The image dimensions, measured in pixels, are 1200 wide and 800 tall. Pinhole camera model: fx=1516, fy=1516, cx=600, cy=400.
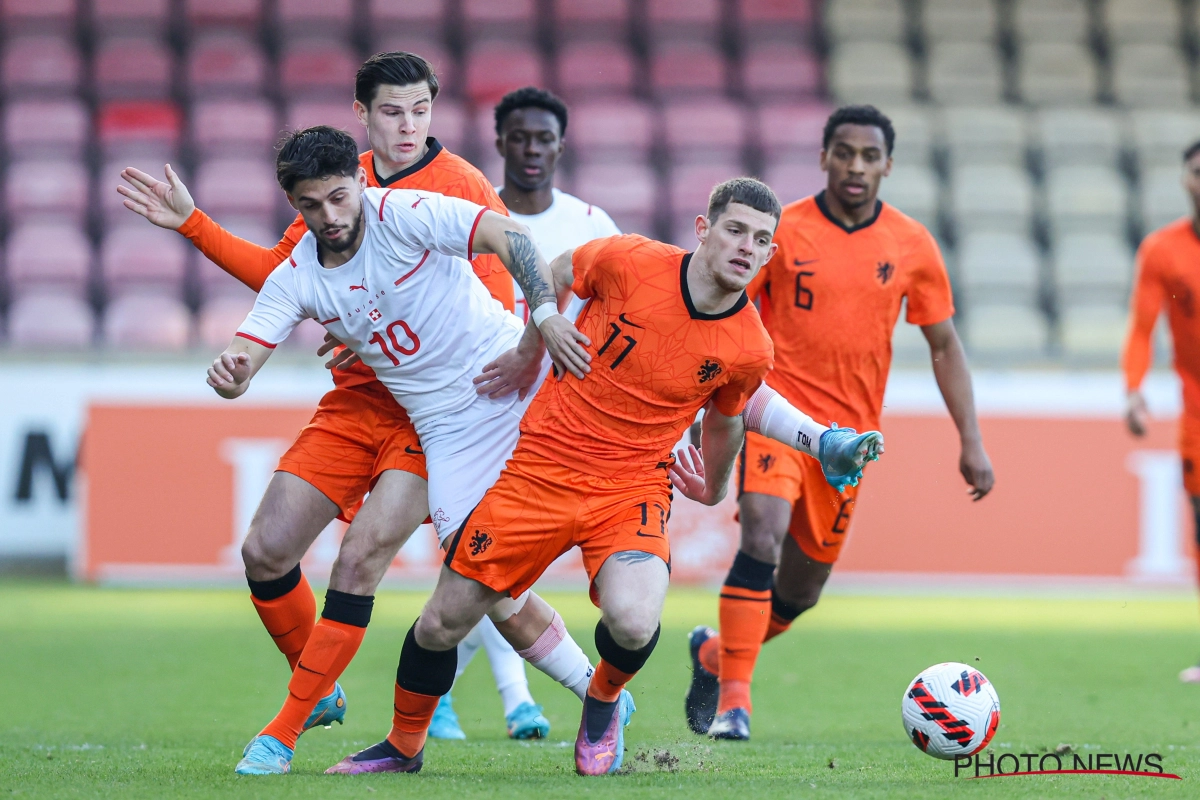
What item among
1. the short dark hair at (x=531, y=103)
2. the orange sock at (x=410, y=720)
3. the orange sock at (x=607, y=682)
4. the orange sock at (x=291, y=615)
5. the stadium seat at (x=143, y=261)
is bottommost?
the orange sock at (x=410, y=720)

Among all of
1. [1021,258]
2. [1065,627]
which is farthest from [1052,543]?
[1021,258]

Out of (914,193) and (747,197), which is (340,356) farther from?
(914,193)

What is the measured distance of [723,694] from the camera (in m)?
5.83

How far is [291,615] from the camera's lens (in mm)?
5203

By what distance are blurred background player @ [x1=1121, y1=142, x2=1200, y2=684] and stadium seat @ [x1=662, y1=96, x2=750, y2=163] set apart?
26.7 feet

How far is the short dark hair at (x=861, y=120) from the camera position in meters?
6.10

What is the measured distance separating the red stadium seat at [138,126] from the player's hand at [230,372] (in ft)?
37.0

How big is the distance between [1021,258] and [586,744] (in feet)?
36.7

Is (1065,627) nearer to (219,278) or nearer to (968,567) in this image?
(968,567)

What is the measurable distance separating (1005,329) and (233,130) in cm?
782

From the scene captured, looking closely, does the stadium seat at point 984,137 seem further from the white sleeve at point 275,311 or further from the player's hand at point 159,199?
the white sleeve at point 275,311

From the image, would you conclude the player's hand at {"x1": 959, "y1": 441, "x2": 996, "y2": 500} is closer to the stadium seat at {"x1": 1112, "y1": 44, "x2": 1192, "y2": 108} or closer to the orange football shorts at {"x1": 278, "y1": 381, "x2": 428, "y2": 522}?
the orange football shorts at {"x1": 278, "y1": 381, "x2": 428, "y2": 522}

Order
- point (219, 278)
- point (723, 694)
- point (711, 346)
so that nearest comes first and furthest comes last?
point (711, 346), point (723, 694), point (219, 278)

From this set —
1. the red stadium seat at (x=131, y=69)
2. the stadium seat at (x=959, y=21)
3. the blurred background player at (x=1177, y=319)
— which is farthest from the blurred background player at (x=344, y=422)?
the stadium seat at (x=959, y=21)
